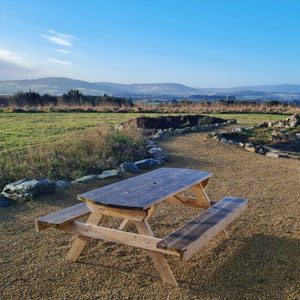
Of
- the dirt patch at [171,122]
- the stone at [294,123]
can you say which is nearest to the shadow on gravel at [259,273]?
the dirt patch at [171,122]

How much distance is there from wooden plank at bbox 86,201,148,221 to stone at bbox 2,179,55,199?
97.3 inches

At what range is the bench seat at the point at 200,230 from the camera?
265 centimetres

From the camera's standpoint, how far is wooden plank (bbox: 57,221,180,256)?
2.89 meters

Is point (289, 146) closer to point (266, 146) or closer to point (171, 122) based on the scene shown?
point (266, 146)

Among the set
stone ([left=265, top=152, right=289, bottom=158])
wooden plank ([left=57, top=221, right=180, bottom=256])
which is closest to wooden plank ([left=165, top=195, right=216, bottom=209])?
wooden plank ([left=57, top=221, right=180, bottom=256])

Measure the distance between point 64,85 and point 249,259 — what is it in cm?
14210

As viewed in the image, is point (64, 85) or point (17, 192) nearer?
point (17, 192)

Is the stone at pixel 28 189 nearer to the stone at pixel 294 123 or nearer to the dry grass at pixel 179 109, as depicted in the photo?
the stone at pixel 294 123

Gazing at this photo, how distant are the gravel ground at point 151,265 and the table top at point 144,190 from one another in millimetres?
722

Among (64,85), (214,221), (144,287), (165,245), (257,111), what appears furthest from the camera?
(64,85)

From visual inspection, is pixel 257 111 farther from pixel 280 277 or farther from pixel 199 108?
pixel 280 277

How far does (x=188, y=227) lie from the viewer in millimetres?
3068

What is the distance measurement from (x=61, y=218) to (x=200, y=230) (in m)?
1.30

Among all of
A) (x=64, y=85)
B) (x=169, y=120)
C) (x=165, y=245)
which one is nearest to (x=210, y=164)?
(x=165, y=245)
